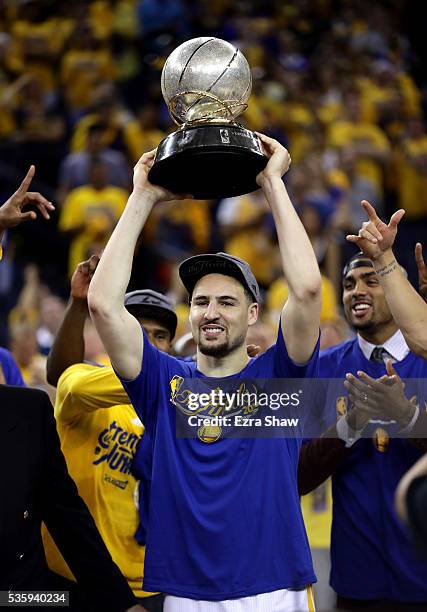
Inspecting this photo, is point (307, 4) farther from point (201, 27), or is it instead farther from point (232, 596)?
point (232, 596)

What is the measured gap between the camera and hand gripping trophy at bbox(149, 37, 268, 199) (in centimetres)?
362

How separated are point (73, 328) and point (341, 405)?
4.00 feet

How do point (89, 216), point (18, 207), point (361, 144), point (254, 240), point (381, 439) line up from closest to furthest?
point (18, 207)
point (381, 439)
point (89, 216)
point (254, 240)
point (361, 144)

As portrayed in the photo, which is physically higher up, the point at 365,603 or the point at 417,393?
the point at 417,393

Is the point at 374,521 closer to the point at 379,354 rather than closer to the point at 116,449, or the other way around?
the point at 379,354

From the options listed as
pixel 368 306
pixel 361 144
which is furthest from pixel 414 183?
pixel 368 306

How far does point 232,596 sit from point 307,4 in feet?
47.3

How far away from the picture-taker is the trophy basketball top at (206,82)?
3.68m

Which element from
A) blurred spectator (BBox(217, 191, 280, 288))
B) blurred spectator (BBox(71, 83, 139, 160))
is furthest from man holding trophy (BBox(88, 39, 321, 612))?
blurred spectator (BBox(71, 83, 139, 160))

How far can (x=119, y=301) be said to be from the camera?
3568mm

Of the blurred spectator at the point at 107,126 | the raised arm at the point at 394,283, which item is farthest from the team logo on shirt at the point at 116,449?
the blurred spectator at the point at 107,126

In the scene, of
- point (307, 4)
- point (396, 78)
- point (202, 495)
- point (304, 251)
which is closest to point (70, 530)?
point (202, 495)

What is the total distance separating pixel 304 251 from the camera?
354 cm

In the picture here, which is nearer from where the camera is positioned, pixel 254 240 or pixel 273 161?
pixel 273 161
